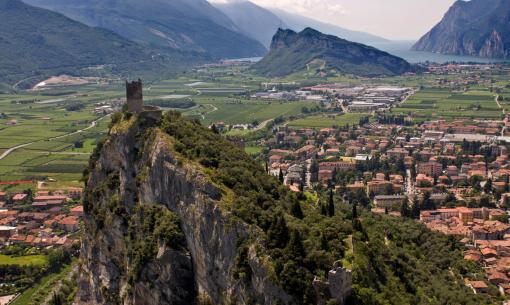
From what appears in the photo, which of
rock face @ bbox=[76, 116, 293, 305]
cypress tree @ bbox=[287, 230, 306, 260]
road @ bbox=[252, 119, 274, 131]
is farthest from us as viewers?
road @ bbox=[252, 119, 274, 131]

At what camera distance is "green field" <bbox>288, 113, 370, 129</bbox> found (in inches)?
6196

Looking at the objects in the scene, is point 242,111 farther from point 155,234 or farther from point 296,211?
point 296,211

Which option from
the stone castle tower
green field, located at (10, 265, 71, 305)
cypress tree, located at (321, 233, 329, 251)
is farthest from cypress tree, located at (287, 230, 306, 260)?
green field, located at (10, 265, 71, 305)

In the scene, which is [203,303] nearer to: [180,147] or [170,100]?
[180,147]

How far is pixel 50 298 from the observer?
63406 millimetres

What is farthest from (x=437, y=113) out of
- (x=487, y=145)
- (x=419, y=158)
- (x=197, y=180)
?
(x=197, y=180)

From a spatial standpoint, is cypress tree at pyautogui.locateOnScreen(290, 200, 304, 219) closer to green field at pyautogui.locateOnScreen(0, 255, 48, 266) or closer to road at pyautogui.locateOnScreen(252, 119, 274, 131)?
green field at pyautogui.locateOnScreen(0, 255, 48, 266)

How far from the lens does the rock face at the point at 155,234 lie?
133ft

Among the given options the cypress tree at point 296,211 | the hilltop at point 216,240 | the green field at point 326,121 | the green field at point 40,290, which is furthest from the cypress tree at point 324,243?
the green field at point 326,121

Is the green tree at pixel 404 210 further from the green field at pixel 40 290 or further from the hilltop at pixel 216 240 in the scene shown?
the green field at pixel 40 290

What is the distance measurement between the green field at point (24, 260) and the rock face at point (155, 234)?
53.6 ft

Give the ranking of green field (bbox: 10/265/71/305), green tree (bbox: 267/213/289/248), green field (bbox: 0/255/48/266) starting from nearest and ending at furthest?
green tree (bbox: 267/213/289/248), green field (bbox: 10/265/71/305), green field (bbox: 0/255/48/266)

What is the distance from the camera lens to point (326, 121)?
164 meters

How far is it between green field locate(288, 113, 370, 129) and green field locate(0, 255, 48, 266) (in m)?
90.9
